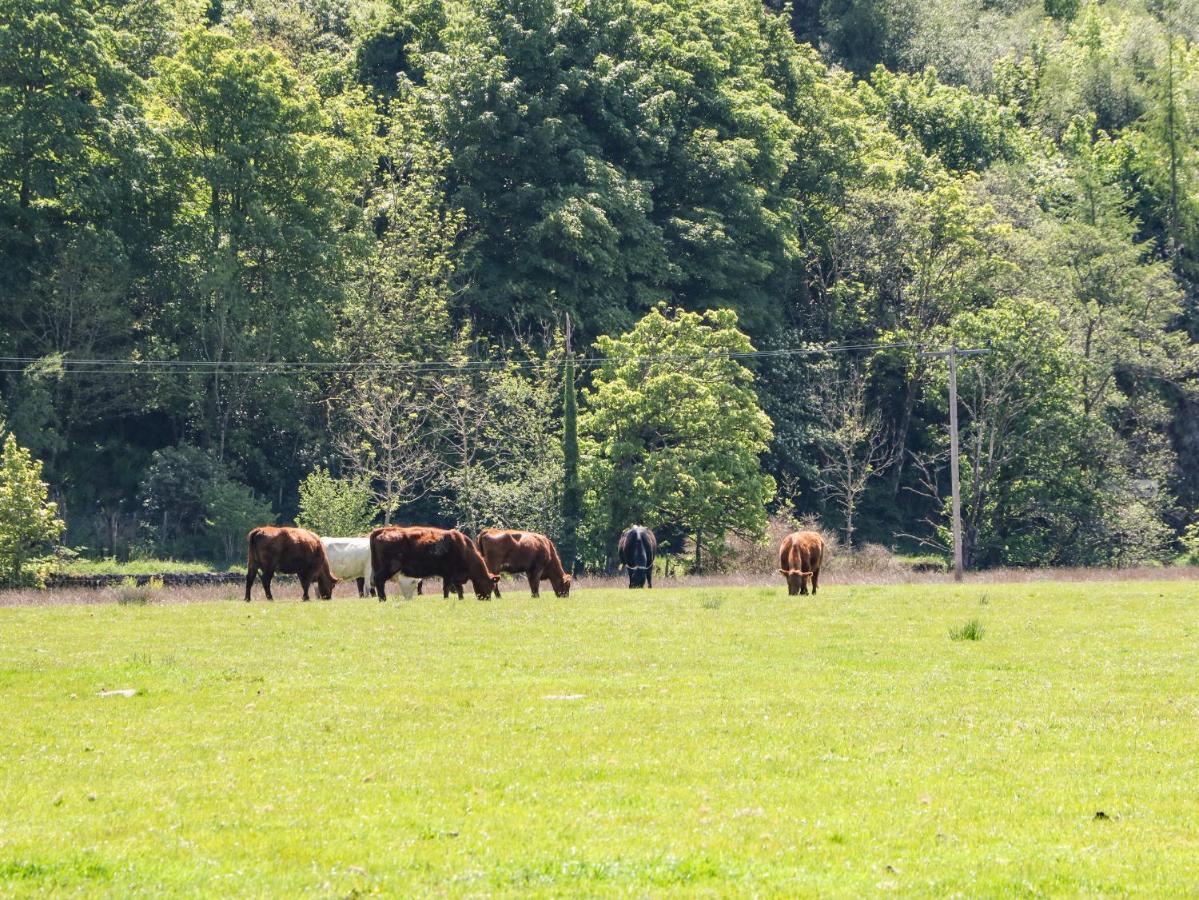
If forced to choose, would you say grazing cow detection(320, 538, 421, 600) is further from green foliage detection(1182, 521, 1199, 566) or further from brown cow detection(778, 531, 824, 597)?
green foliage detection(1182, 521, 1199, 566)

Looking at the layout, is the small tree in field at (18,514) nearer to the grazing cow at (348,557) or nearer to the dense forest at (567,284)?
the grazing cow at (348,557)

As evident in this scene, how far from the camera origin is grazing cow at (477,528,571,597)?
43.9 m

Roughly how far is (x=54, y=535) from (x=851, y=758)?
43.1 meters

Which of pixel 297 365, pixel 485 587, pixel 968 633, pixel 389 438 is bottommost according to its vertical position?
pixel 968 633

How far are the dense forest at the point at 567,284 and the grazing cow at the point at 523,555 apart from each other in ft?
72.0

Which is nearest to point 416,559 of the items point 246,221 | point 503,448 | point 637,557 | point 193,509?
point 637,557

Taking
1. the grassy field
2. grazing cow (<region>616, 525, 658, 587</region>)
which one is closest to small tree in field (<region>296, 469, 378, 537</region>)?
grazing cow (<region>616, 525, 658, 587</region>)

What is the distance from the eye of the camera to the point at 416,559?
Answer: 40.8m

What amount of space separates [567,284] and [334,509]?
2087 centimetres

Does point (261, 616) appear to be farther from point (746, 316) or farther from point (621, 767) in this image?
point (746, 316)

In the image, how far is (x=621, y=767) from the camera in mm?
14062

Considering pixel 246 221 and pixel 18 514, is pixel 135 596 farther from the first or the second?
pixel 246 221

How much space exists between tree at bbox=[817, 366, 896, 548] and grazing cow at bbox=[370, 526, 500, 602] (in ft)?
143

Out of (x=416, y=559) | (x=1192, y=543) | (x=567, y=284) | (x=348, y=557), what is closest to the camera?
(x=416, y=559)
